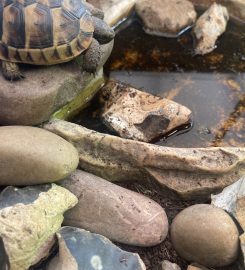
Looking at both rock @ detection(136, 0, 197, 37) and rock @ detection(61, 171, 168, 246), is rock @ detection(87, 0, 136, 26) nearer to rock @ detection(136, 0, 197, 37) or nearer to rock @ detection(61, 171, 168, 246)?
rock @ detection(136, 0, 197, 37)

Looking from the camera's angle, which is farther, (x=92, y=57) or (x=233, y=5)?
(x=233, y=5)

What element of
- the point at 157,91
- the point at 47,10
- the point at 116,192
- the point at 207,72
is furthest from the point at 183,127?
the point at 47,10

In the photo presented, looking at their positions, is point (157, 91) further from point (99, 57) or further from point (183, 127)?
point (99, 57)

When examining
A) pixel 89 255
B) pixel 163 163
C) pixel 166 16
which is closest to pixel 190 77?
pixel 166 16

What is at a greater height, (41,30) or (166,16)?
(41,30)

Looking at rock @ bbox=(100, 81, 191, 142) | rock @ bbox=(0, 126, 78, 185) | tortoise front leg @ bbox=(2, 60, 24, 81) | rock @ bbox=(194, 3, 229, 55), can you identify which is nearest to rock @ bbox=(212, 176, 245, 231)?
rock @ bbox=(100, 81, 191, 142)

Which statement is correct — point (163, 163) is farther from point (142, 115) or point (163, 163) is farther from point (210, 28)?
point (210, 28)

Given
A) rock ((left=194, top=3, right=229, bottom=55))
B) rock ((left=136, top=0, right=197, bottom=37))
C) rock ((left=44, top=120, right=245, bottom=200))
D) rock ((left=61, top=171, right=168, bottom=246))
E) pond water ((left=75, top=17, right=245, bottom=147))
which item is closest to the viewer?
rock ((left=61, top=171, right=168, bottom=246))
